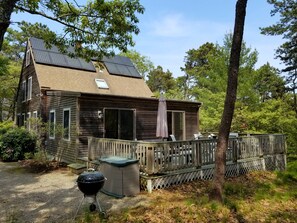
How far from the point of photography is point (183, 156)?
24.7ft

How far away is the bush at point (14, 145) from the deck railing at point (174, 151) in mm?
5633

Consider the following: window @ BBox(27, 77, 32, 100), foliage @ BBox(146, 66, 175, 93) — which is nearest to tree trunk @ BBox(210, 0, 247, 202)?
window @ BBox(27, 77, 32, 100)

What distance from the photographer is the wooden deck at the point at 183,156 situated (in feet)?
22.5

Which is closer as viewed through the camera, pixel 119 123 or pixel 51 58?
pixel 119 123

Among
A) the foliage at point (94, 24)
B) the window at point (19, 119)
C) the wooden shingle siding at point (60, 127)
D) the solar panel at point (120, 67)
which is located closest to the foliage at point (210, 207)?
the wooden shingle siding at point (60, 127)

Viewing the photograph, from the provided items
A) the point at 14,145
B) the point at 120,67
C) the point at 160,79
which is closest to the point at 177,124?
the point at 120,67

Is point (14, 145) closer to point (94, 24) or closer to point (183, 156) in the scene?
point (94, 24)

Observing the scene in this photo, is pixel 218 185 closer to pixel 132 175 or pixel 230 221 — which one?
pixel 230 221

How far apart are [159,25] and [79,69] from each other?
338 inches

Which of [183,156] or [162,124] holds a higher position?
[162,124]

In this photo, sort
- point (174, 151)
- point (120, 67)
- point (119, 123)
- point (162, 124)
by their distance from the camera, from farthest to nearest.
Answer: point (120, 67)
point (119, 123)
point (162, 124)
point (174, 151)

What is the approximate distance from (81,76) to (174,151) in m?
11.6

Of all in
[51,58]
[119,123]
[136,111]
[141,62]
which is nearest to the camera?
[119,123]

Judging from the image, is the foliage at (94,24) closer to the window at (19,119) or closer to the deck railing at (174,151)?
the deck railing at (174,151)
